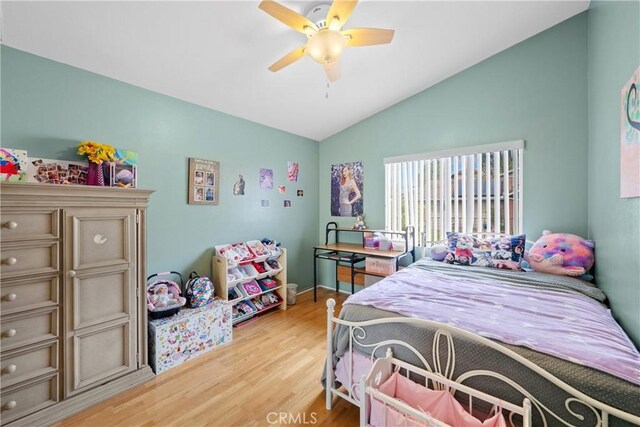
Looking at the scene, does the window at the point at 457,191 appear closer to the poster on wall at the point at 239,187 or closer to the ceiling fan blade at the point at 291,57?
the poster on wall at the point at 239,187

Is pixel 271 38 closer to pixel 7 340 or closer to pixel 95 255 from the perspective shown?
pixel 95 255

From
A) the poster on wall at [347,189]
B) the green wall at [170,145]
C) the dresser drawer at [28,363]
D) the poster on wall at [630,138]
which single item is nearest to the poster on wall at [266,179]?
the green wall at [170,145]

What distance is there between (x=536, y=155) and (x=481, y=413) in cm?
246

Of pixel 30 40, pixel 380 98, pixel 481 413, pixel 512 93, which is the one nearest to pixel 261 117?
pixel 380 98

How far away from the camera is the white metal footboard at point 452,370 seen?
3.07 ft

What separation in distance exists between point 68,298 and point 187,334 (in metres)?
0.89

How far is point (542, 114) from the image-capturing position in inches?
101

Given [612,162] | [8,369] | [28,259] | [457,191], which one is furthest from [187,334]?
[612,162]

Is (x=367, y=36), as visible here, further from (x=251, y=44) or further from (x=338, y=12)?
(x=251, y=44)

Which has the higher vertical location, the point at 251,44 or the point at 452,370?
the point at 251,44

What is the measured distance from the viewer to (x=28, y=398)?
1549 mm

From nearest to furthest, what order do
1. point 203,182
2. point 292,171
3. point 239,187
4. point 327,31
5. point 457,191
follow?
1. point 327,31
2. point 203,182
3. point 457,191
4. point 239,187
5. point 292,171

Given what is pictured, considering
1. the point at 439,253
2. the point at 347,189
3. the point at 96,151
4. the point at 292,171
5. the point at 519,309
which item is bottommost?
the point at 519,309

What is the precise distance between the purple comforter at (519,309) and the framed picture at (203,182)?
1954 millimetres
